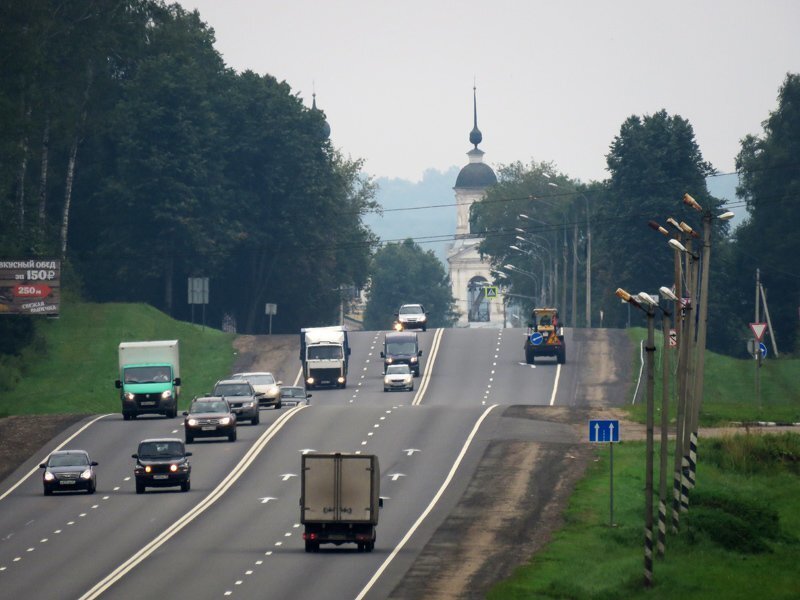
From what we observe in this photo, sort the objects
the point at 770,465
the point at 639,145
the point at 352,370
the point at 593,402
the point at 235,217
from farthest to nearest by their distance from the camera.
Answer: the point at 639,145 → the point at 235,217 → the point at 352,370 → the point at 593,402 → the point at 770,465

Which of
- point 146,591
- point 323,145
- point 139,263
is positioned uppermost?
point 323,145

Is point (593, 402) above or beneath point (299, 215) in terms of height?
beneath

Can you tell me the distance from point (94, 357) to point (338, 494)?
5833cm

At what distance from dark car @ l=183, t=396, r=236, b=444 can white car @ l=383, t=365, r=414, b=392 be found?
2557cm

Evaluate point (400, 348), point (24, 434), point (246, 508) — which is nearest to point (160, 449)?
point (246, 508)

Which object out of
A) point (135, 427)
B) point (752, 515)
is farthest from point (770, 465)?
point (135, 427)

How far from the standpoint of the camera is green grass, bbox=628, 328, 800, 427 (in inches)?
3145

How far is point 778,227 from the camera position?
139m

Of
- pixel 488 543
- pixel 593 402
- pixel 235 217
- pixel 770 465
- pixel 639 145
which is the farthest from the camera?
pixel 639 145

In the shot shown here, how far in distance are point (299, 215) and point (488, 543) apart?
291 feet

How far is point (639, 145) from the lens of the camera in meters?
142

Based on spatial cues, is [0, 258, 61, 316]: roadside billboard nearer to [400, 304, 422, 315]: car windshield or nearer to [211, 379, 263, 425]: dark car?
[211, 379, 263, 425]: dark car

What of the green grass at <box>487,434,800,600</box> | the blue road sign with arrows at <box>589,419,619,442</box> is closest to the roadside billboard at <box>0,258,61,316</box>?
the green grass at <box>487,434,800,600</box>

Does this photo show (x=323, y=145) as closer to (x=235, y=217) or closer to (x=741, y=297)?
(x=235, y=217)
